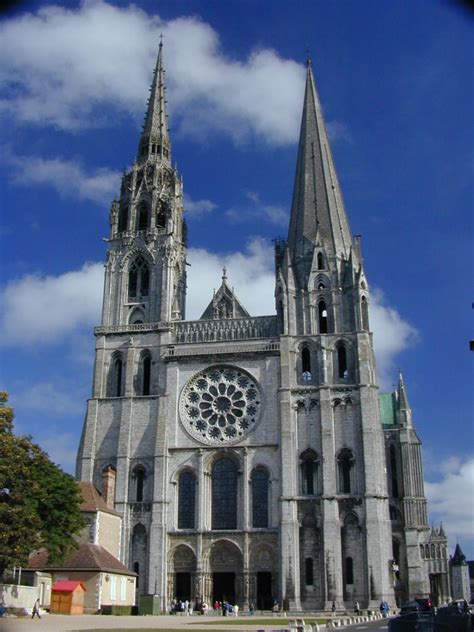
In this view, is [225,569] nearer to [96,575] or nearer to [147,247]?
[96,575]

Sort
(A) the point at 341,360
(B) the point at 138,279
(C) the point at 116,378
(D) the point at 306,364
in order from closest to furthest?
1. (A) the point at 341,360
2. (D) the point at 306,364
3. (C) the point at 116,378
4. (B) the point at 138,279

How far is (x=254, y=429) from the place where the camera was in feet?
192

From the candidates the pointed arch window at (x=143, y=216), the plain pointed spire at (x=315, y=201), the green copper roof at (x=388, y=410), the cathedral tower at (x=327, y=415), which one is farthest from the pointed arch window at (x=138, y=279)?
the green copper roof at (x=388, y=410)

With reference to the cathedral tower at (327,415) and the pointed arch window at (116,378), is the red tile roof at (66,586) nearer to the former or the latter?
the cathedral tower at (327,415)

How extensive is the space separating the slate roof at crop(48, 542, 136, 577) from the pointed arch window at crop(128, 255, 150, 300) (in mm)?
22063

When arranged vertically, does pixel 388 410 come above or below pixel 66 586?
above

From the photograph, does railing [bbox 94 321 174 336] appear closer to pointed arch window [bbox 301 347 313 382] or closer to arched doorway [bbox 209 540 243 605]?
pointed arch window [bbox 301 347 313 382]

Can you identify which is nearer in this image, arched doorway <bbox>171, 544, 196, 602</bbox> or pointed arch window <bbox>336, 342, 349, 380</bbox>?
arched doorway <bbox>171, 544, 196, 602</bbox>

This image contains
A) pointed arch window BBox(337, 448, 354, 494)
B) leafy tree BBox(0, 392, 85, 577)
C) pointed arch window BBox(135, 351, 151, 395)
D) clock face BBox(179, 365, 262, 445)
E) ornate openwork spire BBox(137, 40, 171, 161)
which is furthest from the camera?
ornate openwork spire BBox(137, 40, 171, 161)

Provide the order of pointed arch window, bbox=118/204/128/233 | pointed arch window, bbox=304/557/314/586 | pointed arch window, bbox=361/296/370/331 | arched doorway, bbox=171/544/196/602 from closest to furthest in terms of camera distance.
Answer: pointed arch window, bbox=304/557/314/586, arched doorway, bbox=171/544/196/602, pointed arch window, bbox=361/296/370/331, pointed arch window, bbox=118/204/128/233

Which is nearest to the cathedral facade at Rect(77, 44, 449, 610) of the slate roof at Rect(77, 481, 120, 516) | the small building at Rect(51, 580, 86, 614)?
the slate roof at Rect(77, 481, 120, 516)

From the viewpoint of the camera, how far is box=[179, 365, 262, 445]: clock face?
193ft

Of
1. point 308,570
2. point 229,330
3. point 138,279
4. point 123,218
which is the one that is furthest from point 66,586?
point 123,218

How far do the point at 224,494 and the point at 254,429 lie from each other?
5.38 metres
